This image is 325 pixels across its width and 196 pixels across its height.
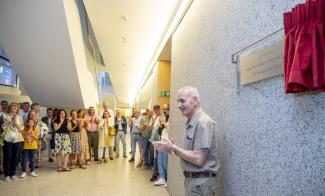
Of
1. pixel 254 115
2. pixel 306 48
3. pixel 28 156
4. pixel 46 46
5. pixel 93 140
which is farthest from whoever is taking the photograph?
pixel 93 140

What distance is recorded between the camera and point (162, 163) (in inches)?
189

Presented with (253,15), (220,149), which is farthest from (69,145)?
(253,15)

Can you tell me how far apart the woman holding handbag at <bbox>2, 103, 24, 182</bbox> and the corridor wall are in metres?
3.73

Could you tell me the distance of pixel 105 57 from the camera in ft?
32.2

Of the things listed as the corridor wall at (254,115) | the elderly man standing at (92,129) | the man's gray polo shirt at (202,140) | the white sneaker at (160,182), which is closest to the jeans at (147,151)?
the white sneaker at (160,182)

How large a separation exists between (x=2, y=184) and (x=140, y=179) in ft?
8.25

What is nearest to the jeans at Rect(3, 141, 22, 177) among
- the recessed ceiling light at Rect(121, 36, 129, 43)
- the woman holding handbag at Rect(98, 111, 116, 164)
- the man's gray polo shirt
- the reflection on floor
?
the reflection on floor

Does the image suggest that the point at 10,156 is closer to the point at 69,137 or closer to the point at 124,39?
the point at 69,137

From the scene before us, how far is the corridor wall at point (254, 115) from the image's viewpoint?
1.12 metres

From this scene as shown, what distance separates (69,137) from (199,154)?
4669 millimetres

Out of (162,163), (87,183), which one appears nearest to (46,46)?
(87,183)

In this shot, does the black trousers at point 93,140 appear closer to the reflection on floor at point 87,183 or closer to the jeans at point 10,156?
the reflection on floor at point 87,183

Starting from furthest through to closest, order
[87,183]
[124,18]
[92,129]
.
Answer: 1. [92,129]
2. [124,18]
3. [87,183]

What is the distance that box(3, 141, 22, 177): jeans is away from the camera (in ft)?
15.0
